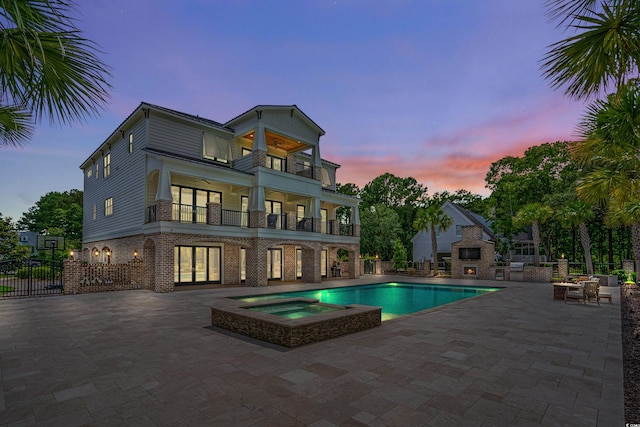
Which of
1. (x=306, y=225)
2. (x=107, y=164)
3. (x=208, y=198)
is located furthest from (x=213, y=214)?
(x=107, y=164)

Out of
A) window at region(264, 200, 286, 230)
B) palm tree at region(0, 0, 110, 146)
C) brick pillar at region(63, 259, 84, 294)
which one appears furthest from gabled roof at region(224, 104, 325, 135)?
palm tree at region(0, 0, 110, 146)

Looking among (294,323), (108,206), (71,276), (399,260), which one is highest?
(108,206)

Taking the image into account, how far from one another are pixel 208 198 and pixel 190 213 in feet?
6.02

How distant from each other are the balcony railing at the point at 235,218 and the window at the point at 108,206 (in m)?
8.39

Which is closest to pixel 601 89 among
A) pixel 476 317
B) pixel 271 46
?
pixel 476 317

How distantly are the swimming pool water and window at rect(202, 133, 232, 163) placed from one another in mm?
10161

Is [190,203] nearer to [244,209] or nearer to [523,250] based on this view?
[244,209]

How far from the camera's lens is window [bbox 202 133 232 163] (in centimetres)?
2038

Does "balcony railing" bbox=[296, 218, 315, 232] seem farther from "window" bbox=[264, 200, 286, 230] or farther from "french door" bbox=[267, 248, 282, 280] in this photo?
"french door" bbox=[267, 248, 282, 280]

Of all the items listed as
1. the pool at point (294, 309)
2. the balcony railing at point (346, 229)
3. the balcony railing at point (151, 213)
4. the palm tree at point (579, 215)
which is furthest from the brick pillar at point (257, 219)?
the palm tree at point (579, 215)

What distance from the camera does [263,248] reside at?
1961cm

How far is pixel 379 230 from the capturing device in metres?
38.0

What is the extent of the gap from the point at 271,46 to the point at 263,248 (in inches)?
550

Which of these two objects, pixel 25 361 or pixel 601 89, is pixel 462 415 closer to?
pixel 601 89
